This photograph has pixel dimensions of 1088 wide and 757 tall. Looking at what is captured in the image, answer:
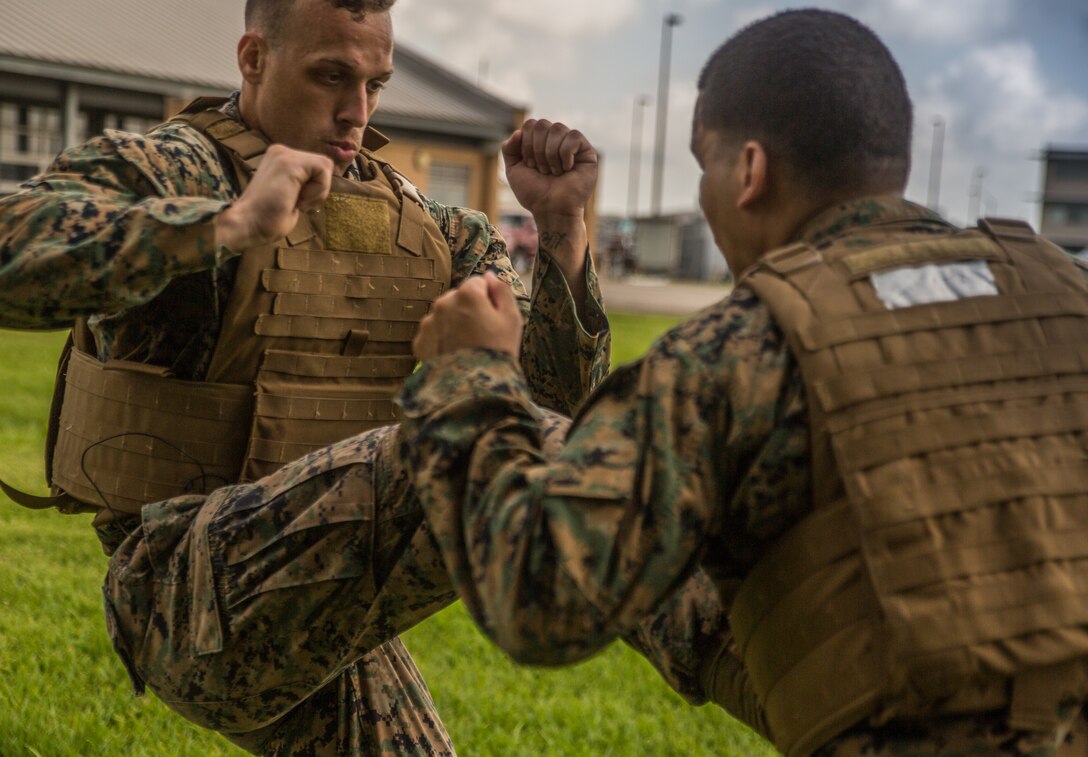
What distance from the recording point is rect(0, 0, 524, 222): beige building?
53.7 feet

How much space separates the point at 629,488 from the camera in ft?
5.71

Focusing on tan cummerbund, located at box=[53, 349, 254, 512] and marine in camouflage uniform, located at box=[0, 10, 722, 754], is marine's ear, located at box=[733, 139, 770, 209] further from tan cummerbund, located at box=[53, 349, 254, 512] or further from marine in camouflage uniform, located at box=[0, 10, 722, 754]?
tan cummerbund, located at box=[53, 349, 254, 512]

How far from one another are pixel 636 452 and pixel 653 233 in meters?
45.3

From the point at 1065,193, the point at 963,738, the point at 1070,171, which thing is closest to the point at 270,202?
the point at 963,738

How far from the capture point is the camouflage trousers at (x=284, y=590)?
7.76 feet

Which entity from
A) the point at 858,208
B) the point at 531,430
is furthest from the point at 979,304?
the point at 531,430

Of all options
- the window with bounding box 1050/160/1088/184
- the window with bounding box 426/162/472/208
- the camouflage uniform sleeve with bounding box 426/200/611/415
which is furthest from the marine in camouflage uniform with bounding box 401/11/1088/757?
the window with bounding box 1050/160/1088/184

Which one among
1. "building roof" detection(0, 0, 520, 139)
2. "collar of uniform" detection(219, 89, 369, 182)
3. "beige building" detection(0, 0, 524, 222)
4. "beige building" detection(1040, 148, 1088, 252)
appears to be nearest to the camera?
"collar of uniform" detection(219, 89, 369, 182)

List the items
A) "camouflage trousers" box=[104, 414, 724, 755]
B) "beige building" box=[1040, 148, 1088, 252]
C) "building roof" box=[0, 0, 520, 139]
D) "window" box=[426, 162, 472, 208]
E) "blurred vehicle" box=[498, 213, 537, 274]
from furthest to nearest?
"beige building" box=[1040, 148, 1088, 252] < "blurred vehicle" box=[498, 213, 537, 274] < "window" box=[426, 162, 472, 208] < "building roof" box=[0, 0, 520, 139] < "camouflage trousers" box=[104, 414, 724, 755]

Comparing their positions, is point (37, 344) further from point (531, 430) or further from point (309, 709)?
point (531, 430)

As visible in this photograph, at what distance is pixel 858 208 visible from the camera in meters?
1.99

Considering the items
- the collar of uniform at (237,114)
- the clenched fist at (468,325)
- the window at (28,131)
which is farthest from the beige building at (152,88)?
the clenched fist at (468,325)

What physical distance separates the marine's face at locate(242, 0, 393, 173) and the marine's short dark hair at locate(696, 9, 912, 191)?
42.5 inches

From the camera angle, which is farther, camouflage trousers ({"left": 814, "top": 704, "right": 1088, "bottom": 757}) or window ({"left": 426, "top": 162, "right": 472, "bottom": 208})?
window ({"left": 426, "top": 162, "right": 472, "bottom": 208})
